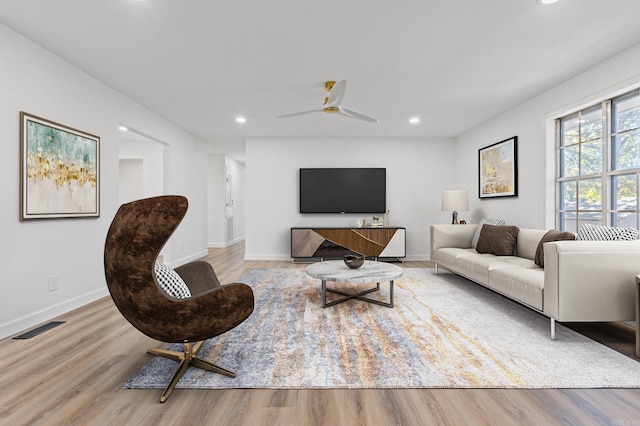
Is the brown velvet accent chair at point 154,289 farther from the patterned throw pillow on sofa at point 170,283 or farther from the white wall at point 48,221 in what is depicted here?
the white wall at point 48,221

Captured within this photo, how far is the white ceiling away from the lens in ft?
8.02

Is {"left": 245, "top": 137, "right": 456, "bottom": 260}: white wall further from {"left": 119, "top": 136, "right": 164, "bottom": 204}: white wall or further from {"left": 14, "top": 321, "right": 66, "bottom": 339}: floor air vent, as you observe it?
{"left": 14, "top": 321, "right": 66, "bottom": 339}: floor air vent

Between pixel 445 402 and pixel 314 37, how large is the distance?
109 inches

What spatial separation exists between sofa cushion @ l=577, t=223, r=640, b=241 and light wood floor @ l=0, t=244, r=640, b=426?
1.53 metres

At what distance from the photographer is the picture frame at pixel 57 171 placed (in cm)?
288

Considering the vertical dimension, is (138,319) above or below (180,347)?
above

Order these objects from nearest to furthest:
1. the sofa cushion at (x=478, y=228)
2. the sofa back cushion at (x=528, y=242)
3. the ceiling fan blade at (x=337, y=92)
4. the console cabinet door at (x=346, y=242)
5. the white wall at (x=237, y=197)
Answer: the ceiling fan blade at (x=337, y=92)
the sofa back cushion at (x=528, y=242)
the sofa cushion at (x=478, y=228)
the console cabinet door at (x=346, y=242)
the white wall at (x=237, y=197)

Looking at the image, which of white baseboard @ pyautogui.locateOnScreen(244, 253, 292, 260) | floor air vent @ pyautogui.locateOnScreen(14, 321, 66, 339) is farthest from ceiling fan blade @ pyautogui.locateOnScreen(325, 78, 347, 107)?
white baseboard @ pyautogui.locateOnScreen(244, 253, 292, 260)

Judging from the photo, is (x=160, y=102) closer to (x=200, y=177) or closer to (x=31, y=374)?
(x=200, y=177)

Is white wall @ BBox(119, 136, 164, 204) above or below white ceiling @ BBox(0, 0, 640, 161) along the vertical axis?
below

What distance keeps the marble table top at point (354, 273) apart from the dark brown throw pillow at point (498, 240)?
150 cm

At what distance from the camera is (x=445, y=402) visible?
1.75 meters

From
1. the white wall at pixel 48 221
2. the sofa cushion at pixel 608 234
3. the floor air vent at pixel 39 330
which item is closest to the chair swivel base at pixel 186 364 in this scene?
the floor air vent at pixel 39 330

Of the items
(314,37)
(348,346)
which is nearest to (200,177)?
(314,37)
